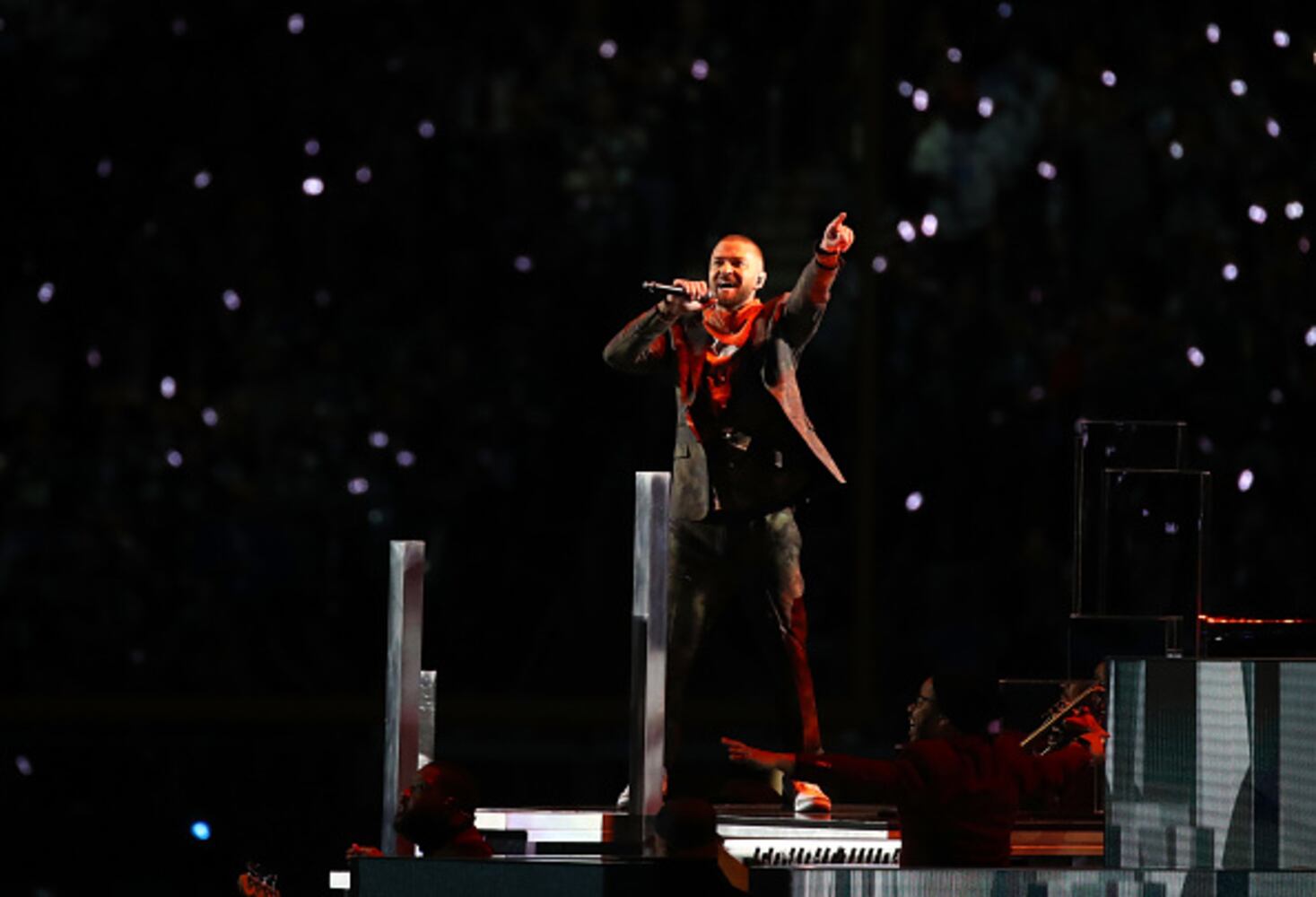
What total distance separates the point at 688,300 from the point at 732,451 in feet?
1.67

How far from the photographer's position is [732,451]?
7.47 meters

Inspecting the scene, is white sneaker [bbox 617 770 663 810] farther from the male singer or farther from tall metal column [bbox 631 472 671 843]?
tall metal column [bbox 631 472 671 843]

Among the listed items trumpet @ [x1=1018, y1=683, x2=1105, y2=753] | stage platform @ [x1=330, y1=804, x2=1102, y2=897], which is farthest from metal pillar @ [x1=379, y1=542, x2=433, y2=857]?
trumpet @ [x1=1018, y1=683, x2=1105, y2=753]

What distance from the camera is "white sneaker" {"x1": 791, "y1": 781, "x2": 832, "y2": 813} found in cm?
745

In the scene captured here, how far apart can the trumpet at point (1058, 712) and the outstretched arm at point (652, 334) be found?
A: 4.60ft

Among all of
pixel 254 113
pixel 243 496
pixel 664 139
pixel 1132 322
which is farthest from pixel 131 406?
pixel 1132 322

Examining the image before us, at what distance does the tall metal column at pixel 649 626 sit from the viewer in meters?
6.70

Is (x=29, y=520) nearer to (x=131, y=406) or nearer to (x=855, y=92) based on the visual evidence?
(x=131, y=406)

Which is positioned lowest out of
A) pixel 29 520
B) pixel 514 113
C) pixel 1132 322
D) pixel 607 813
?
pixel 607 813

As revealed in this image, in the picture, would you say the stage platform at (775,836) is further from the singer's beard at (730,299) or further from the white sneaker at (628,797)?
the singer's beard at (730,299)

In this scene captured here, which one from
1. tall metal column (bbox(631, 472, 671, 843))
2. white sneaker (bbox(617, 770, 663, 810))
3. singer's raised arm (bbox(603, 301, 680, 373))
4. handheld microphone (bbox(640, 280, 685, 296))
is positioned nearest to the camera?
tall metal column (bbox(631, 472, 671, 843))

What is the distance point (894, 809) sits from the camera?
758 centimetres

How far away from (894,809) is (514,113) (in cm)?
722

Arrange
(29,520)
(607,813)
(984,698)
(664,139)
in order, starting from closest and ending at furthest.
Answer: (984,698), (607,813), (29,520), (664,139)
